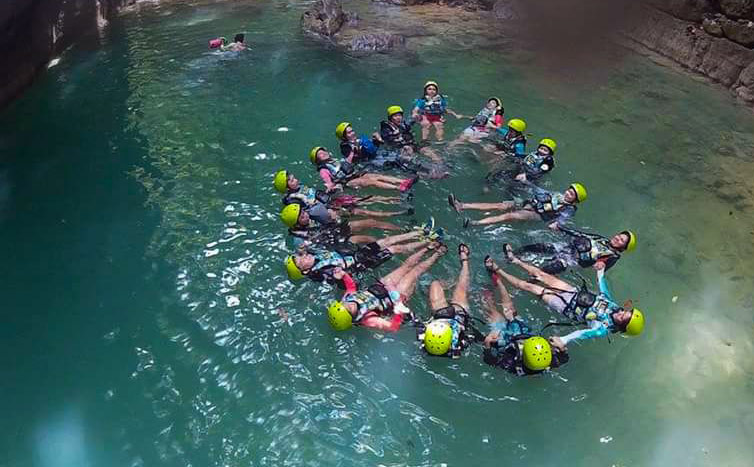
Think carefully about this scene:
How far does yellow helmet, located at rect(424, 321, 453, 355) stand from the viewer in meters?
6.16

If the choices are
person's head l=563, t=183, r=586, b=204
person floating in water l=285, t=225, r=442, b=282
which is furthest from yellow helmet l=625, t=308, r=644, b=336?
person floating in water l=285, t=225, r=442, b=282

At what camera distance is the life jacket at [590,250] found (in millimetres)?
7680

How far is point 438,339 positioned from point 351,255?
1.99 metres

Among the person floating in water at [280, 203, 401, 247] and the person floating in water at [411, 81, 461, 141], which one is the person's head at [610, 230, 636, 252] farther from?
the person floating in water at [411, 81, 461, 141]

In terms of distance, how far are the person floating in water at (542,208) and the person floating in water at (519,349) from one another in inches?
91.5

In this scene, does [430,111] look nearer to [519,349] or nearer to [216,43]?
[519,349]

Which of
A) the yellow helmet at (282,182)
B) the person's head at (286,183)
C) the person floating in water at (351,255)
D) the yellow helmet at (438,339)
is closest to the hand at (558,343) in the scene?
the yellow helmet at (438,339)

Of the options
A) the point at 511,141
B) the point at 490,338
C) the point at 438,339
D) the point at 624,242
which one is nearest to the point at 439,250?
the point at 490,338

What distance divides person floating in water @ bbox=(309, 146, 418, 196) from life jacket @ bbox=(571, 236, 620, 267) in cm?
310

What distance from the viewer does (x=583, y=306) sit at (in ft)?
22.3

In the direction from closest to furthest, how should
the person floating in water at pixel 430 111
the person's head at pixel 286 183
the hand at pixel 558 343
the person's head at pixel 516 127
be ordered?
the hand at pixel 558 343 → the person's head at pixel 286 183 → the person's head at pixel 516 127 → the person floating in water at pixel 430 111

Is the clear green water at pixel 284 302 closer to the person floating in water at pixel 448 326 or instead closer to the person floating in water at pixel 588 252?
the person floating in water at pixel 448 326

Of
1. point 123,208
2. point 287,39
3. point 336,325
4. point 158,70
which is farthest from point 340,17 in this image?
point 336,325

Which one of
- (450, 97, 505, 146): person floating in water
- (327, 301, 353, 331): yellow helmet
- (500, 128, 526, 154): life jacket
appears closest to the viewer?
(327, 301, 353, 331): yellow helmet
